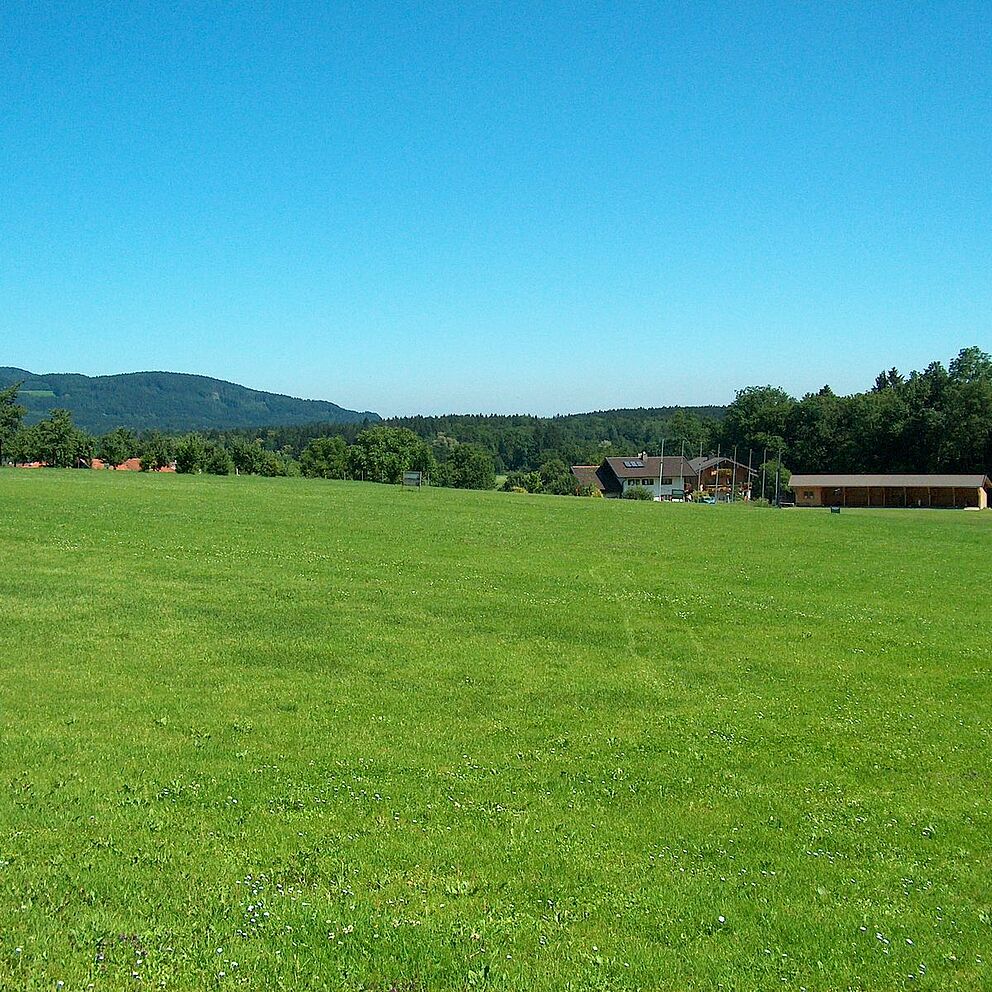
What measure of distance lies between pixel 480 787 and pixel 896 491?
4262 inches

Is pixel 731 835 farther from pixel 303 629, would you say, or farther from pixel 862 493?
pixel 862 493

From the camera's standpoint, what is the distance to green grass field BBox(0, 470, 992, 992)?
267 inches

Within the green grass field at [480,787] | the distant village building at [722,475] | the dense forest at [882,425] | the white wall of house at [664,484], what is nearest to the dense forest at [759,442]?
the dense forest at [882,425]

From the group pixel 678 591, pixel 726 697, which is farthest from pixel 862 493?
pixel 726 697

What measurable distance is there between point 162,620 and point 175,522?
17.1 metres

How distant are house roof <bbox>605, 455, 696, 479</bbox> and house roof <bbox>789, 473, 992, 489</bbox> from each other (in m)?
31.7

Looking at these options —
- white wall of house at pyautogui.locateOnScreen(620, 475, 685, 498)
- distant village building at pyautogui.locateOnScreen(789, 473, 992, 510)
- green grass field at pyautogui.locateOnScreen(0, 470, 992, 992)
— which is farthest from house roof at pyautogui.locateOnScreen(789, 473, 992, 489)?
green grass field at pyautogui.locateOnScreen(0, 470, 992, 992)

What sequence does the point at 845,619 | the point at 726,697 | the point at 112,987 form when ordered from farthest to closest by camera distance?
the point at 845,619
the point at 726,697
the point at 112,987

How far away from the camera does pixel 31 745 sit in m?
10.5

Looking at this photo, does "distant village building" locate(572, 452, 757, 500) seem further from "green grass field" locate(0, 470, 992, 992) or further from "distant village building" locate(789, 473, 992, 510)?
"green grass field" locate(0, 470, 992, 992)

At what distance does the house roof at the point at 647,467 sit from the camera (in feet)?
468

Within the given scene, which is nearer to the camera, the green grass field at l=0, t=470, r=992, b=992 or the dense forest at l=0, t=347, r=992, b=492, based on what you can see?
the green grass field at l=0, t=470, r=992, b=992

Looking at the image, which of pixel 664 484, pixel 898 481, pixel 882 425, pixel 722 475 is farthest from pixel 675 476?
pixel 898 481

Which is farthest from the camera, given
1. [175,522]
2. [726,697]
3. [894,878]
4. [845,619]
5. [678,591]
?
[175,522]
